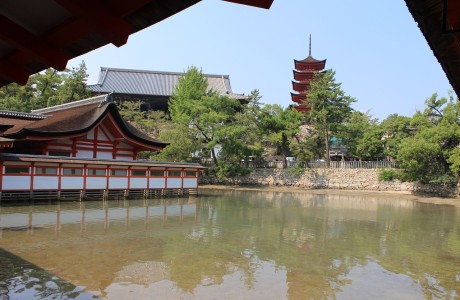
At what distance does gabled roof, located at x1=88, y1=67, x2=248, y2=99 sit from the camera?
44.4m

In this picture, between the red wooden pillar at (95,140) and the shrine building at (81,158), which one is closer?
the shrine building at (81,158)

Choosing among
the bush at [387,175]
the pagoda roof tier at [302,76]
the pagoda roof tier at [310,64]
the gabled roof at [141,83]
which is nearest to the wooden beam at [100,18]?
the bush at [387,175]

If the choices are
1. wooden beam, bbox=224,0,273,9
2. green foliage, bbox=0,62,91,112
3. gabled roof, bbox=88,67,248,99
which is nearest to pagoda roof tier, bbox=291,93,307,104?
gabled roof, bbox=88,67,248,99

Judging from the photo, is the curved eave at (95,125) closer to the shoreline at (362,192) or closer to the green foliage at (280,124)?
the shoreline at (362,192)

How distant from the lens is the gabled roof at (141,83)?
44406mm

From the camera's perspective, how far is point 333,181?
35000 mm

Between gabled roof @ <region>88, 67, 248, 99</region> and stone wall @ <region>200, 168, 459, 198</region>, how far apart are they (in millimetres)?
11337

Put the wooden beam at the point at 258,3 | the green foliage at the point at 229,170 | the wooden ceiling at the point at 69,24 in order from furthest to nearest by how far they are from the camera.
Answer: the green foliage at the point at 229,170 → the wooden ceiling at the point at 69,24 → the wooden beam at the point at 258,3

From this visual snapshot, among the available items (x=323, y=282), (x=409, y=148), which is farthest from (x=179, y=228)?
(x=409, y=148)

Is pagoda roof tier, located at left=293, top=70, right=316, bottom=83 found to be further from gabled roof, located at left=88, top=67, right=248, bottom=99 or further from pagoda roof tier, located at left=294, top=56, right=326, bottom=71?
gabled roof, located at left=88, top=67, right=248, bottom=99

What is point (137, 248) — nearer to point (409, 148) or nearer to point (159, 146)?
point (159, 146)

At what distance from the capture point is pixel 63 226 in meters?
12.7

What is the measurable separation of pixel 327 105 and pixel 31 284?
3256 centimetres

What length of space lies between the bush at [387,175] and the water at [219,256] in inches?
634
